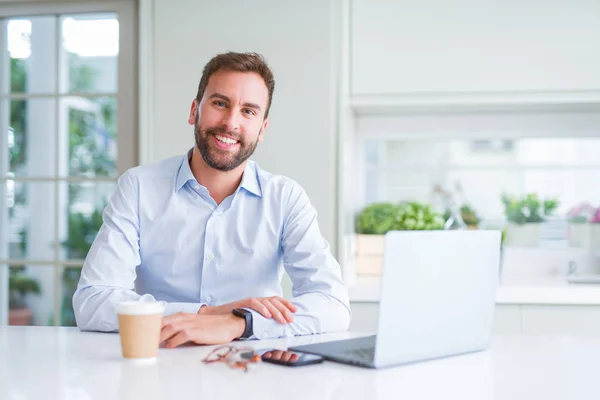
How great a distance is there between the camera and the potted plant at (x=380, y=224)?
11.1ft

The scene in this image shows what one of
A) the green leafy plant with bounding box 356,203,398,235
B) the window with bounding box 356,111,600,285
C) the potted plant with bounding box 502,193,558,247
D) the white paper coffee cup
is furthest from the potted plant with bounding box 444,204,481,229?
the white paper coffee cup

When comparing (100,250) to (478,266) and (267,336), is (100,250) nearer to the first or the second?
(267,336)

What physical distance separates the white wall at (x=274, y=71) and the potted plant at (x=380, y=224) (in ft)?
1.40

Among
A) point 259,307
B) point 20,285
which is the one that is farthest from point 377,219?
point 259,307

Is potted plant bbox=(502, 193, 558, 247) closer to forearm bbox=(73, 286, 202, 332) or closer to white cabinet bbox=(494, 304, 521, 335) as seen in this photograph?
white cabinet bbox=(494, 304, 521, 335)

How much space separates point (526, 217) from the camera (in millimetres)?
3652

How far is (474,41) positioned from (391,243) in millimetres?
2098

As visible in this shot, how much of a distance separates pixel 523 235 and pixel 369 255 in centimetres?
79

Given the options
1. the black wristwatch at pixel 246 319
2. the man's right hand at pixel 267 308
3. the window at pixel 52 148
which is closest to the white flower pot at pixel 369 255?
the window at pixel 52 148

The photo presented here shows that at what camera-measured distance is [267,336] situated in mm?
1660

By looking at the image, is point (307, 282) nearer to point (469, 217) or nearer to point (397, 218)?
point (397, 218)

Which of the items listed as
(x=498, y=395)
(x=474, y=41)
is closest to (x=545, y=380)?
(x=498, y=395)

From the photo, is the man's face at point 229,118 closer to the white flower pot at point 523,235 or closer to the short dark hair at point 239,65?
the short dark hair at point 239,65

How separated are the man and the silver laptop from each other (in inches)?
21.3
